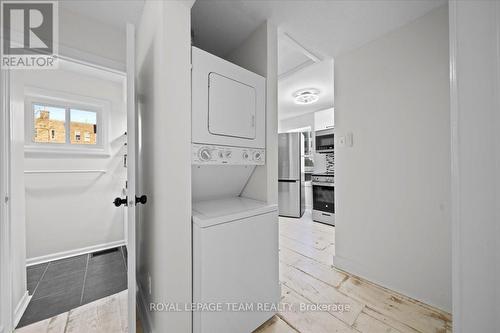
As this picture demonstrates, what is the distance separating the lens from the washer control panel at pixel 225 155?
1.18m

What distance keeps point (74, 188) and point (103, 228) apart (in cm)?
67

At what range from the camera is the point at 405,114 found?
176 centimetres

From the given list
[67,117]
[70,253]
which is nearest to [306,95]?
[67,117]

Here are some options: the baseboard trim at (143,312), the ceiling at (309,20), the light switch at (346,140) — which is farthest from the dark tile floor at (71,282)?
the light switch at (346,140)

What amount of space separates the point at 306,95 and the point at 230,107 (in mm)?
2921

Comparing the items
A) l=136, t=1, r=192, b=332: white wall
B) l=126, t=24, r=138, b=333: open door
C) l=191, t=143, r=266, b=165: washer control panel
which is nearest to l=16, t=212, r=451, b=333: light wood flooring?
l=126, t=24, r=138, b=333: open door

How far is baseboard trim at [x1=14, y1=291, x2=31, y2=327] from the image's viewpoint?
4.64 ft

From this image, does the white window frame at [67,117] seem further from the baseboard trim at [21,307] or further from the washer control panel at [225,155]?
the washer control panel at [225,155]

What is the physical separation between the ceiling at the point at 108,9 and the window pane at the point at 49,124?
5.17 feet

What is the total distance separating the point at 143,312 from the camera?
1.45 m

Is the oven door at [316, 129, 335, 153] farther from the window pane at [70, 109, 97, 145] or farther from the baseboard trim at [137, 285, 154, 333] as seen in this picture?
the window pane at [70, 109, 97, 145]

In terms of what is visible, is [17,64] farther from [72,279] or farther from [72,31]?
[72,279]

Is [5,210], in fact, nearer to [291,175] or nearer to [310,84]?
[310,84]

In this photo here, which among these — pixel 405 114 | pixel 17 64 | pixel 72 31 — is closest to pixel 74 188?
pixel 17 64
